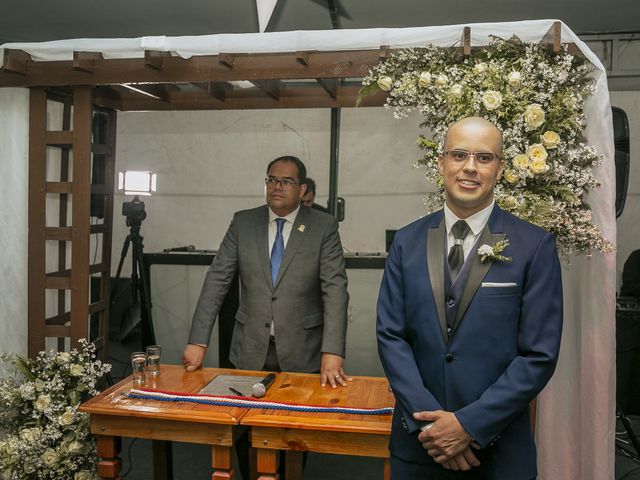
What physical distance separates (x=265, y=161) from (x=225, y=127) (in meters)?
0.60

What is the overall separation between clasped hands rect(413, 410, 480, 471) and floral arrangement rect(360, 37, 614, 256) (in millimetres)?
1046

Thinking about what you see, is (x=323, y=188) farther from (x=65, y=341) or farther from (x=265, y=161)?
(x=65, y=341)

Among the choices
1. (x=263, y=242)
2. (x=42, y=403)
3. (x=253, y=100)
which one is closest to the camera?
(x=42, y=403)

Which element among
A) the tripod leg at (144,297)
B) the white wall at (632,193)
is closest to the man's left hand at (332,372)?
the tripod leg at (144,297)

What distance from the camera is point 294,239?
3.15 metres

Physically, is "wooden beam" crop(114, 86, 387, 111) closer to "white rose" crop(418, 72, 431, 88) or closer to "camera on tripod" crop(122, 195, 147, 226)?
"white rose" crop(418, 72, 431, 88)

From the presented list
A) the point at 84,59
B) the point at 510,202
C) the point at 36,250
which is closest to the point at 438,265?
the point at 510,202

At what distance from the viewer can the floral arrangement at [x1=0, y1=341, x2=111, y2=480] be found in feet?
9.14

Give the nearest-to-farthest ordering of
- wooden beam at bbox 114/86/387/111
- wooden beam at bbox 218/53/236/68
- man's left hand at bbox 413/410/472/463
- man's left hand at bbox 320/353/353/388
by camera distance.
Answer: man's left hand at bbox 413/410/472/463, man's left hand at bbox 320/353/353/388, wooden beam at bbox 218/53/236/68, wooden beam at bbox 114/86/387/111

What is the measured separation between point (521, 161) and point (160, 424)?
1.81 m

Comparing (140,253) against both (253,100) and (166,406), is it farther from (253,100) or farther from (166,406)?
(166,406)

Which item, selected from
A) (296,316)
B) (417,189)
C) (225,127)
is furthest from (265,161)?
(296,316)

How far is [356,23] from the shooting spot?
6.09 meters

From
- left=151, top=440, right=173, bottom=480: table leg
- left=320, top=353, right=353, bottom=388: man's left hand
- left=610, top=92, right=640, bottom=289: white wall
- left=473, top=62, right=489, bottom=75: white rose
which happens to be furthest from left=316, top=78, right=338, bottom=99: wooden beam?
left=610, top=92, right=640, bottom=289: white wall
